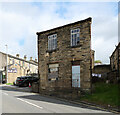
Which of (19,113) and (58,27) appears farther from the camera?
(58,27)

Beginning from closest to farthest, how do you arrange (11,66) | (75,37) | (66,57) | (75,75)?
(75,75) → (75,37) → (66,57) → (11,66)

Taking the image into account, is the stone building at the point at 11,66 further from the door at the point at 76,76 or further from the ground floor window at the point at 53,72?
the door at the point at 76,76

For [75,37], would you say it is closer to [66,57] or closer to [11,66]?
[66,57]

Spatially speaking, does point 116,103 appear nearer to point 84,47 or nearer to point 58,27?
point 84,47

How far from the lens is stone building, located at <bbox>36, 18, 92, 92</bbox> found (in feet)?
51.8

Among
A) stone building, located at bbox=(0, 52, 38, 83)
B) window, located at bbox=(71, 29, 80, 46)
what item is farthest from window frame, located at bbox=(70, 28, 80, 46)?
stone building, located at bbox=(0, 52, 38, 83)

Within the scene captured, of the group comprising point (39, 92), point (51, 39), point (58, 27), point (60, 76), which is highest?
point (58, 27)

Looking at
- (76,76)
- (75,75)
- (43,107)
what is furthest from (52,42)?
(43,107)

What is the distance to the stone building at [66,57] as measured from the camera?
15773mm

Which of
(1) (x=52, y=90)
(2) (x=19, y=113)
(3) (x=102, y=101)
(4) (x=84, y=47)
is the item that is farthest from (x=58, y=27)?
(2) (x=19, y=113)

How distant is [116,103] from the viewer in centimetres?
1132

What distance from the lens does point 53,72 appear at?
1848cm

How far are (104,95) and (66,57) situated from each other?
20.7 ft

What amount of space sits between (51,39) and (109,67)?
1518 centimetres
